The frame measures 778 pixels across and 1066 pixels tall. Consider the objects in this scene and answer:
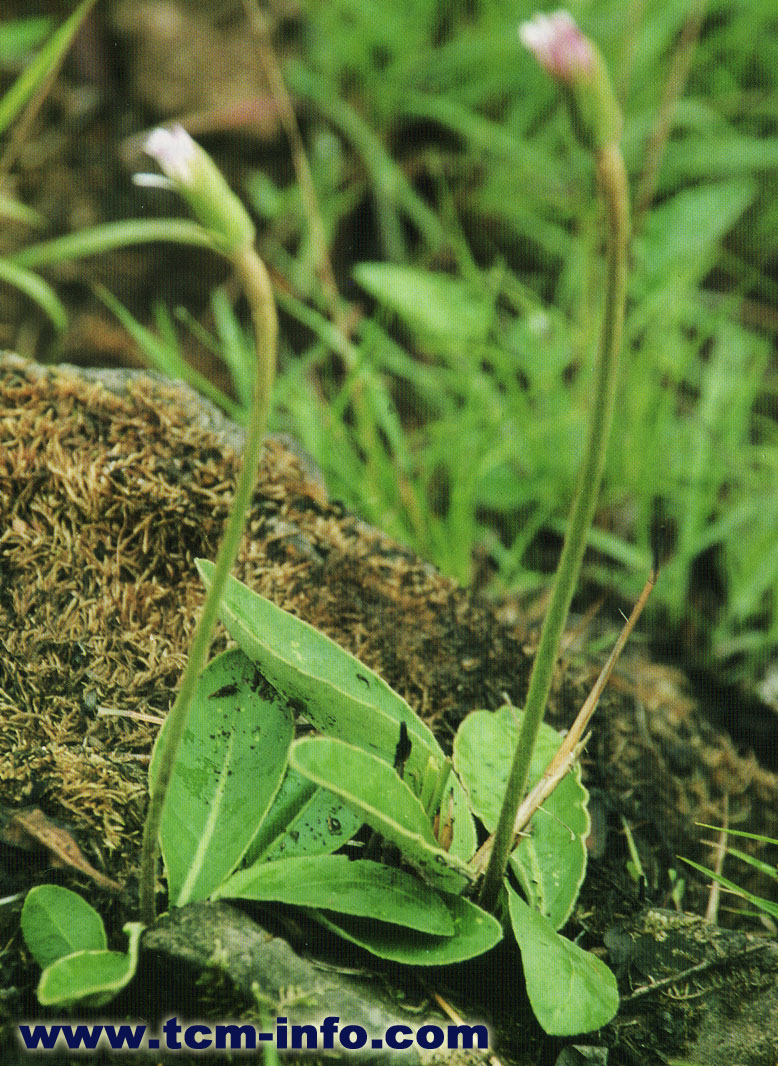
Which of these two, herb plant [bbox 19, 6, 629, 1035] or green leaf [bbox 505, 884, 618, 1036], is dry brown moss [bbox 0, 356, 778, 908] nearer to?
herb plant [bbox 19, 6, 629, 1035]

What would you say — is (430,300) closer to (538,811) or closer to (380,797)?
(538,811)

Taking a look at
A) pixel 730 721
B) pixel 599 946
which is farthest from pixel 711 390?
pixel 599 946

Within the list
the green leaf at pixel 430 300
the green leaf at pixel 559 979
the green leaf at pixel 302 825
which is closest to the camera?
the green leaf at pixel 559 979

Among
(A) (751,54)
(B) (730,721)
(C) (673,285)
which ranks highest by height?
(A) (751,54)

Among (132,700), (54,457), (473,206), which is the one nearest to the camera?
(132,700)

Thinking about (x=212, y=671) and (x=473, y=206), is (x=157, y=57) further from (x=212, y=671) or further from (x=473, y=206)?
(x=212, y=671)

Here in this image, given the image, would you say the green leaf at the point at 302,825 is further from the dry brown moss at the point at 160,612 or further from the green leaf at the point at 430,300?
the green leaf at the point at 430,300

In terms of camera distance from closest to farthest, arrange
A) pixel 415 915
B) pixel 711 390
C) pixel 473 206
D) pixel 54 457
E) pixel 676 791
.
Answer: pixel 415 915, pixel 54 457, pixel 676 791, pixel 711 390, pixel 473 206

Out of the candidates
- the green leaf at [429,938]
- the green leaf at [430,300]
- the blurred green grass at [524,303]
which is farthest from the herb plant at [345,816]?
the green leaf at [430,300]
